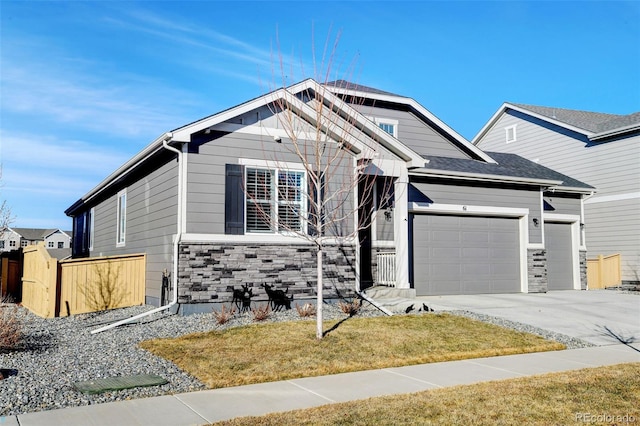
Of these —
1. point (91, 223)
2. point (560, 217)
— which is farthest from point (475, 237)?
point (91, 223)

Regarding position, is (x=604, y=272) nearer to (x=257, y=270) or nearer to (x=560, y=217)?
(x=560, y=217)

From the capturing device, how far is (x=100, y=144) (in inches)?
754

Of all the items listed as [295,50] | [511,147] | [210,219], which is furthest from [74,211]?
[511,147]

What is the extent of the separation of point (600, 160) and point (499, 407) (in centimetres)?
1869

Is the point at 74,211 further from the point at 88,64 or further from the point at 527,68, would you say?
the point at 527,68

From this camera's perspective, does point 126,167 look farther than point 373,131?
Yes

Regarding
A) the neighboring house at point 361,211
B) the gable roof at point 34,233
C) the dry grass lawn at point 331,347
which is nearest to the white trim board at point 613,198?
the neighboring house at point 361,211

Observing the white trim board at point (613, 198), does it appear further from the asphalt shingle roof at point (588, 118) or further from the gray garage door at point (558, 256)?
the gray garage door at point (558, 256)

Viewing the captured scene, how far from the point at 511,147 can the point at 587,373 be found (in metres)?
19.8

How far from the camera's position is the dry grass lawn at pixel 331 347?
7465mm

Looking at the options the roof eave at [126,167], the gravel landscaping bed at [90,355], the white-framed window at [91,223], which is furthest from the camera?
the white-framed window at [91,223]

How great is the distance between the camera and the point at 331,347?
8609 mm

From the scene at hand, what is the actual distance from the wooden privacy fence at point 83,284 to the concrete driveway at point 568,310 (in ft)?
23.1

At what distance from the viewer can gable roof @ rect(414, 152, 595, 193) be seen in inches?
618
